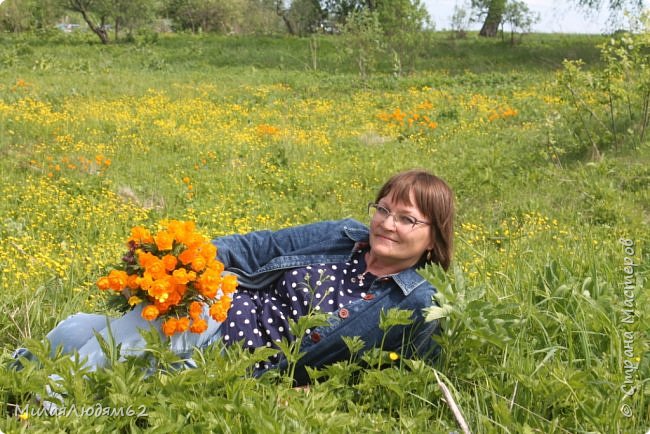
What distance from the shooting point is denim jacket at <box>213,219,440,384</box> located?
259cm

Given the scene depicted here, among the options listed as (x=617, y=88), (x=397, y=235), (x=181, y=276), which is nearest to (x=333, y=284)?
(x=397, y=235)

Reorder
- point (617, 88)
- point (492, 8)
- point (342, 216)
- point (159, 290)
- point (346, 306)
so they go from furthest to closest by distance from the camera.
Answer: point (492, 8) < point (617, 88) < point (342, 216) < point (346, 306) < point (159, 290)

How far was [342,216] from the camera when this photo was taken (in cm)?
597

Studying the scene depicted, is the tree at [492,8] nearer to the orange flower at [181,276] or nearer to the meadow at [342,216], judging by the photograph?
the meadow at [342,216]

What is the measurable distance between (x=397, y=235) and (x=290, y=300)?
561 millimetres

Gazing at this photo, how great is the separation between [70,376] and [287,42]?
23.9 m

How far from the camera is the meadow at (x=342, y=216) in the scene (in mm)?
2191

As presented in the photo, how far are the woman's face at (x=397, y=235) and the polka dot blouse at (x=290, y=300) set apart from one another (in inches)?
6.7

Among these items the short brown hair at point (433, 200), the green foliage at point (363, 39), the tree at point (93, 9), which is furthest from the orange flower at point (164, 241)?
the tree at point (93, 9)

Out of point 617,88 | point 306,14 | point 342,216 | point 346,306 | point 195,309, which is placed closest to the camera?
point 195,309

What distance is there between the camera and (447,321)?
2412 millimetres

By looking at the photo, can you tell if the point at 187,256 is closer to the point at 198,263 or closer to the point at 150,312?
the point at 198,263

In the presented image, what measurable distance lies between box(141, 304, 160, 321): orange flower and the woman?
0.42ft

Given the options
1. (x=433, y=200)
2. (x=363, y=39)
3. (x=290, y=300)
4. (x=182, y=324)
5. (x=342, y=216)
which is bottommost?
(x=342, y=216)
